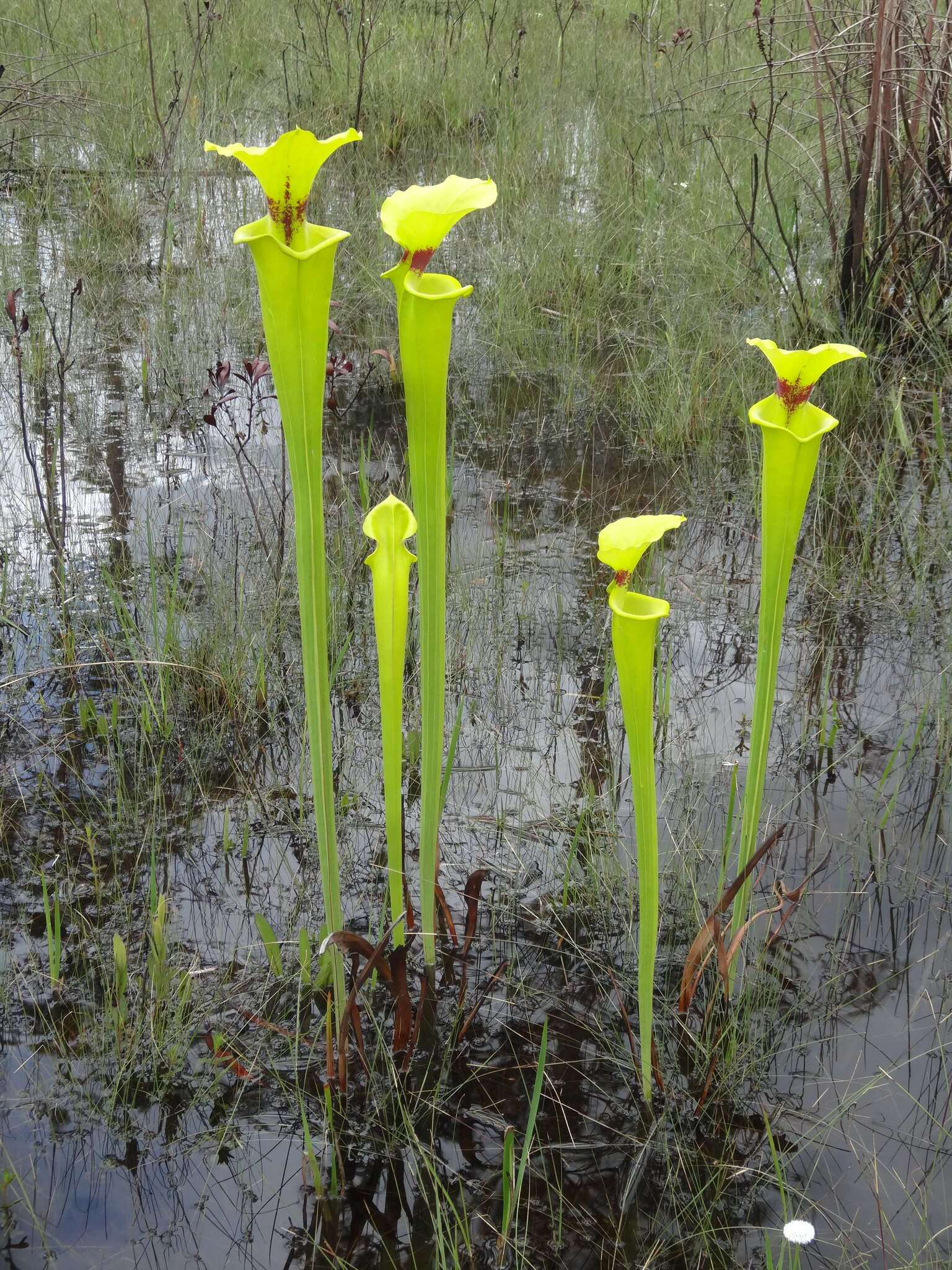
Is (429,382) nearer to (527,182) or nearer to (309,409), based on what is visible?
(309,409)

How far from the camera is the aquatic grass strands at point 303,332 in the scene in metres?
1.14

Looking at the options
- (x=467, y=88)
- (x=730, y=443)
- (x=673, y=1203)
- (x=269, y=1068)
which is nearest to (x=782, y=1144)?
(x=673, y=1203)

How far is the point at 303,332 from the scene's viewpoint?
4.04 ft

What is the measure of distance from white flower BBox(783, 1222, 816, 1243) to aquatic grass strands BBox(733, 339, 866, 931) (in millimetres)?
492

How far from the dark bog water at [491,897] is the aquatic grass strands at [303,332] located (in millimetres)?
557

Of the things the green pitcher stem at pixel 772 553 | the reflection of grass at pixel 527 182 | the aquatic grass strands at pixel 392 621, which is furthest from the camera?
the reflection of grass at pixel 527 182

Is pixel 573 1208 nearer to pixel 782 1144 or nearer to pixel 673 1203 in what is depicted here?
pixel 673 1203

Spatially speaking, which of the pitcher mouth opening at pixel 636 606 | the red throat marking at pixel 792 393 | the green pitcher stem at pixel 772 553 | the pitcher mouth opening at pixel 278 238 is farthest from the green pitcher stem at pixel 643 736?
the pitcher mouth opening at pixel 278 238

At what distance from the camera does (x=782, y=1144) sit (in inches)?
60.8

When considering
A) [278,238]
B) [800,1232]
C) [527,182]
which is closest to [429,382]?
[278,238]

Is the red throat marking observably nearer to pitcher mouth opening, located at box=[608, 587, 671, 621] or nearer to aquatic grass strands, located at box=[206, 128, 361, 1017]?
pitcher mouth opening, located at box=[608, 587, 671, 621]

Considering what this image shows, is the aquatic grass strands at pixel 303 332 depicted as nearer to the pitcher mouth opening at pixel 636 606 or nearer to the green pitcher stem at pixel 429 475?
the green pitcher stem at pixel 429 475

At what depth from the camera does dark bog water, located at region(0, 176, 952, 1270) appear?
1473mm

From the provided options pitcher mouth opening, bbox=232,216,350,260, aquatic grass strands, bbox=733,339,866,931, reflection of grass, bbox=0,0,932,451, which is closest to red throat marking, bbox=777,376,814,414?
aquatic grass strands, bbox=733,339,866,931
